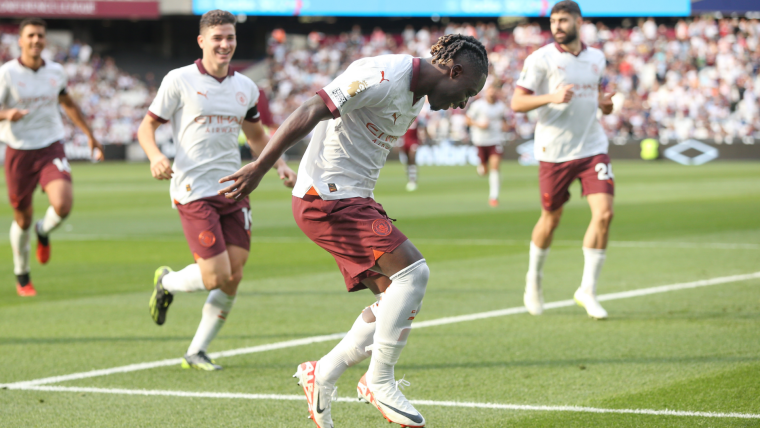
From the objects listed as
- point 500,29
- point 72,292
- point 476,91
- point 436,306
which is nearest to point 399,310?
point 476,91

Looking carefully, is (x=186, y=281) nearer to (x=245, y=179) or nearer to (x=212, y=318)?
(x=212, y=318)

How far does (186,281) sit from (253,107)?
4.37 feet

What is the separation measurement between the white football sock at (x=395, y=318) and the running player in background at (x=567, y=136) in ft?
11.7

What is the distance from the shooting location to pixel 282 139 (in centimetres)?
396

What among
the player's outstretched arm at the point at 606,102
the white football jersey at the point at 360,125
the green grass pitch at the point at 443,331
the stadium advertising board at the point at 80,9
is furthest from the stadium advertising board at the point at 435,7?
the white football jersey at the point at 360,125

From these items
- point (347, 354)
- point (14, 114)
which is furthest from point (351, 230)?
point (14, 114)

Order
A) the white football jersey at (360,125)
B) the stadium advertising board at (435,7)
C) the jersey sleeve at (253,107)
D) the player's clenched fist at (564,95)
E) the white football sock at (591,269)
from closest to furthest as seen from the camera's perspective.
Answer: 1. the white football jersey at (360,125)
2. the jersey sleeve at (253,107)
3. the player's clenched fist at (564,95)
4. the white football sock at (591,269)
5. the stadium advertising board at (435,7)

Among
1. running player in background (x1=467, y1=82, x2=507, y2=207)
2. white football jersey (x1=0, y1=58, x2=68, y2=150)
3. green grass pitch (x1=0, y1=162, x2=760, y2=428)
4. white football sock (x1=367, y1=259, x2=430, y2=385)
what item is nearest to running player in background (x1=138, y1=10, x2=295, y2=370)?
green grass pitch (x1=0, y1=162, x2=760, y2=428)

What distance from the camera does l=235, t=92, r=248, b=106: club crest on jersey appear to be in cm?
631

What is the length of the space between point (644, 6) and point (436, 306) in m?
45.1

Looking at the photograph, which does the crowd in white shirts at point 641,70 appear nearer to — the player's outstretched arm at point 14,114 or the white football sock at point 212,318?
the player's outstretched arm at point 14,114

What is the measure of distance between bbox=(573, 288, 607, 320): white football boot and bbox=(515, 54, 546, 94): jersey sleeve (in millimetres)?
1820

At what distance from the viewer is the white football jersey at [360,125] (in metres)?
4.05

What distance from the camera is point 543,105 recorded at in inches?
302
